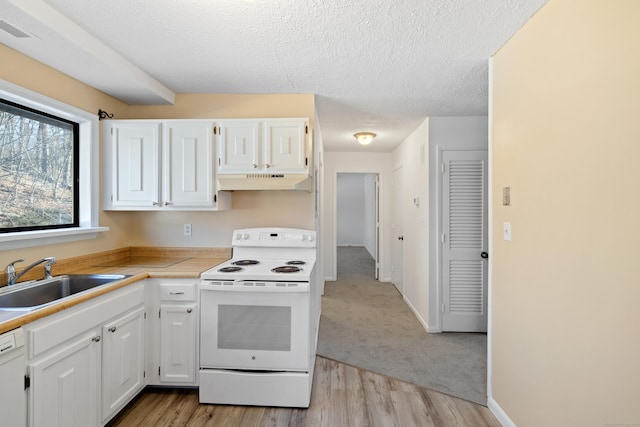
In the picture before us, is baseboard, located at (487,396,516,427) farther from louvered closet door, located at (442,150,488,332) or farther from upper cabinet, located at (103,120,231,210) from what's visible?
upper cabinet, located at (103,120,231,210)

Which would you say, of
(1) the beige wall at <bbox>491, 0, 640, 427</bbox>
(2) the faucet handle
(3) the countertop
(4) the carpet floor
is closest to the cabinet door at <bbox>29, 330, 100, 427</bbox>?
(3) the countertop

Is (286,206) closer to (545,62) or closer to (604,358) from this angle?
(545,62)

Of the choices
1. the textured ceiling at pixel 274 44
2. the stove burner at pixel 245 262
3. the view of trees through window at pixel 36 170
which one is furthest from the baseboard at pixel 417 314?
the view of trees through window at pixel 36 170

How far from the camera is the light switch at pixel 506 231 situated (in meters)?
1.95

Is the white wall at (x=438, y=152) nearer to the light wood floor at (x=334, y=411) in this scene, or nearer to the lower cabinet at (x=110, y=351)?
the light wood floor at (x=334, y=411)

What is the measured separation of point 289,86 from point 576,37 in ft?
6.41

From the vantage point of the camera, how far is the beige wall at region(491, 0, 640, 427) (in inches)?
45.8

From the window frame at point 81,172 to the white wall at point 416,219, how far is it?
3.19 meters

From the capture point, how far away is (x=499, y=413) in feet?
6.73

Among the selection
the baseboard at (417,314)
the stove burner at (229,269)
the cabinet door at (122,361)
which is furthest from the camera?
the baseboard at (417,314)

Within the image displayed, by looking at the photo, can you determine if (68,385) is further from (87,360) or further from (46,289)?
(46,289)

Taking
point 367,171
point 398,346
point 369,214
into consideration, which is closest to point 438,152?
point 398,346

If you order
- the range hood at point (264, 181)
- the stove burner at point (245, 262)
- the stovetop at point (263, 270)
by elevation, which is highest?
the range hood at point (264, 181)

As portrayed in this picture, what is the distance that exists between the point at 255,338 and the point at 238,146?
1.52m
